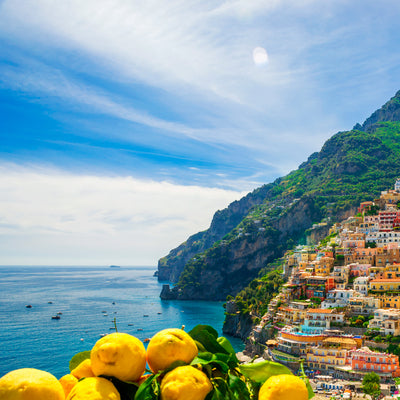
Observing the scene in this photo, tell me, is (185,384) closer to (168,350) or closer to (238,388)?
(168,350)

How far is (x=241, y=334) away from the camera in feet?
199

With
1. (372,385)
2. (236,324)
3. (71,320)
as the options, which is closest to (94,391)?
(372,385)

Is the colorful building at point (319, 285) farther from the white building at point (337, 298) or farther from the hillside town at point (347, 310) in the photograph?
the white building at point (337, 298)

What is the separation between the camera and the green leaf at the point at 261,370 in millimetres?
2537

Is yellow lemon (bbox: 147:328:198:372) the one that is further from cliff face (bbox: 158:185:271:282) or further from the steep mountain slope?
cliff face (bbox: 158:185:271:282)

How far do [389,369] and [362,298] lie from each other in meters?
11.0

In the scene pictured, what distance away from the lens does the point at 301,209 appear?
108125 mm

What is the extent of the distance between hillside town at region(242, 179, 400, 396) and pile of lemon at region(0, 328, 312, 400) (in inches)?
1280

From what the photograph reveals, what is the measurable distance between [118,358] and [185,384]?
16.6 inches

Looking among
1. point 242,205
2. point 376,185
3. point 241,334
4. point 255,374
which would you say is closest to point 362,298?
point 241,334

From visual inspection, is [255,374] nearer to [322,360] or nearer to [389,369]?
[389,369]

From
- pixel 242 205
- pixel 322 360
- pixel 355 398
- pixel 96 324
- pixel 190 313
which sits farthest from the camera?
pixel 242 205

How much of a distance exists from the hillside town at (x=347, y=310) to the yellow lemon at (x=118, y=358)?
33017 millimetres

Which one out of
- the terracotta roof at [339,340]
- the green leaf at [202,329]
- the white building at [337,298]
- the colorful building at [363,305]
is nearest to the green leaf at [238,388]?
the green leaf at [202,329]
